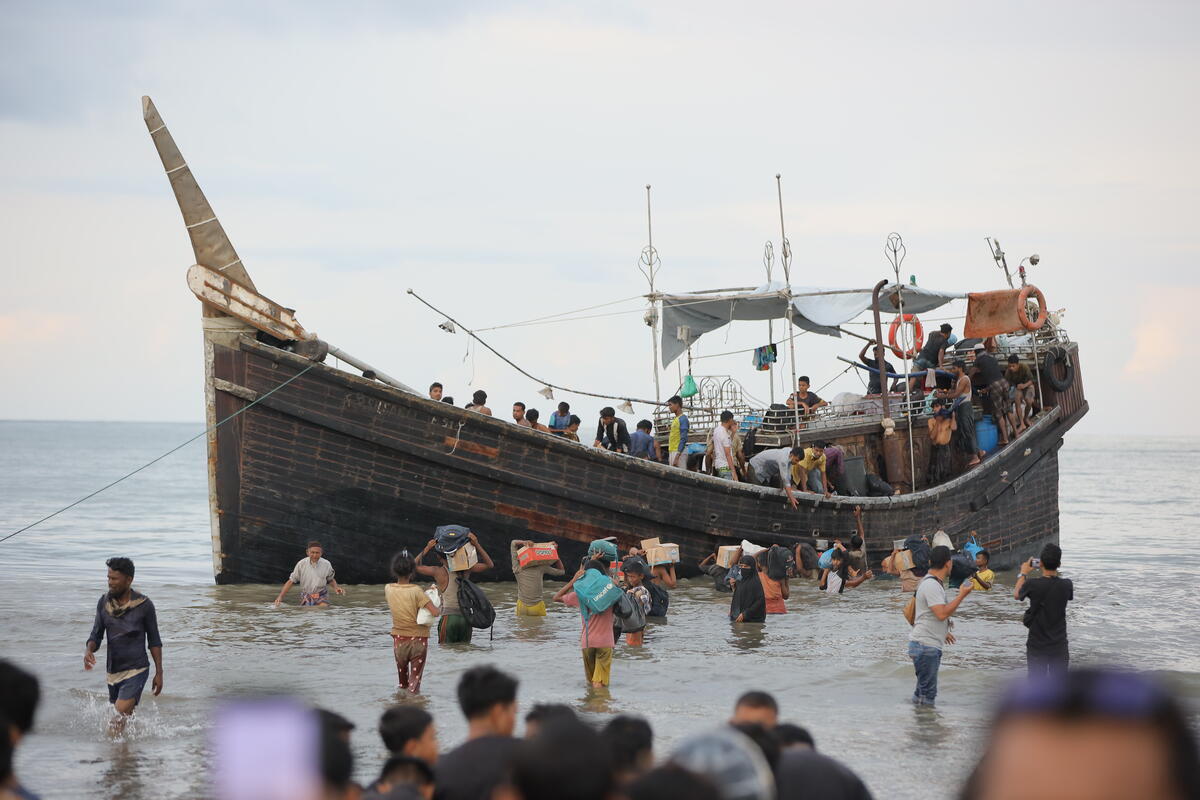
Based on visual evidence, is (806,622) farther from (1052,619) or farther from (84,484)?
(84,484)

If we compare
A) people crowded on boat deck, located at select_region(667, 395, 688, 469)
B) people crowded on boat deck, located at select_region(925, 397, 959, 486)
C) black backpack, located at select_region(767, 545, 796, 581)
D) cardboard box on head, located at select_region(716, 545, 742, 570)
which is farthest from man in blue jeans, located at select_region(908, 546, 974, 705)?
people crowded on boat deck, located at select_region(925, 397, 959, 486)

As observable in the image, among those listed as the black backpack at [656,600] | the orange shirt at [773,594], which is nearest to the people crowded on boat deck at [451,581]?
the black backpack at [656,600]

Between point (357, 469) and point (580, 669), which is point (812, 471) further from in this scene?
point (580, 669)

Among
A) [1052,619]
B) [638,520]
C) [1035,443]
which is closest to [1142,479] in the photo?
[1035,443]

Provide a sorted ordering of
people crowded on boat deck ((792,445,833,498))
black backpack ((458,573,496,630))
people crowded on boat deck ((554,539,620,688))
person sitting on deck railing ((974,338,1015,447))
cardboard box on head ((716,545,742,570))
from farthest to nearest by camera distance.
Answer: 1. person sitting on deck railing ((974,338,1015,447))
2. people crowded on boat deck ((792,445,833,498))
3. cardboard box on head ((716,545,742,570))
4. black backpack ((458,573,496,630))
5. people crowded on boat deck ((554,539,620,688))

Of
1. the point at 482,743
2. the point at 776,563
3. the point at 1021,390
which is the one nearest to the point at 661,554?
the point at 776,563

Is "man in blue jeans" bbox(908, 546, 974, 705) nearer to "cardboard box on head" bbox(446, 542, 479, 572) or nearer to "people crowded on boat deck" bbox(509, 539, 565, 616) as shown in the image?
"cardboard box on head" bbox(446, 542, 479, 572)

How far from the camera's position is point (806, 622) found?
1416 cm

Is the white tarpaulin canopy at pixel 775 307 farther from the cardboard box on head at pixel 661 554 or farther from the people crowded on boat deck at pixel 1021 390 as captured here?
the cardboard box on head at pixel 661 554

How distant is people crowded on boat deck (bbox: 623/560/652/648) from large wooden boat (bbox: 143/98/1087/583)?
3.83 metres

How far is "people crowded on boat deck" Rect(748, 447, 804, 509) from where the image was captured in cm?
1762

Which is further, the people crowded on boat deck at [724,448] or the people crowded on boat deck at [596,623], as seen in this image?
the people crowded on boat deck at [724,448]

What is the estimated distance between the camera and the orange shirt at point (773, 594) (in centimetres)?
1425

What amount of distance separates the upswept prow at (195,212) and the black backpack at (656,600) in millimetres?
6010
